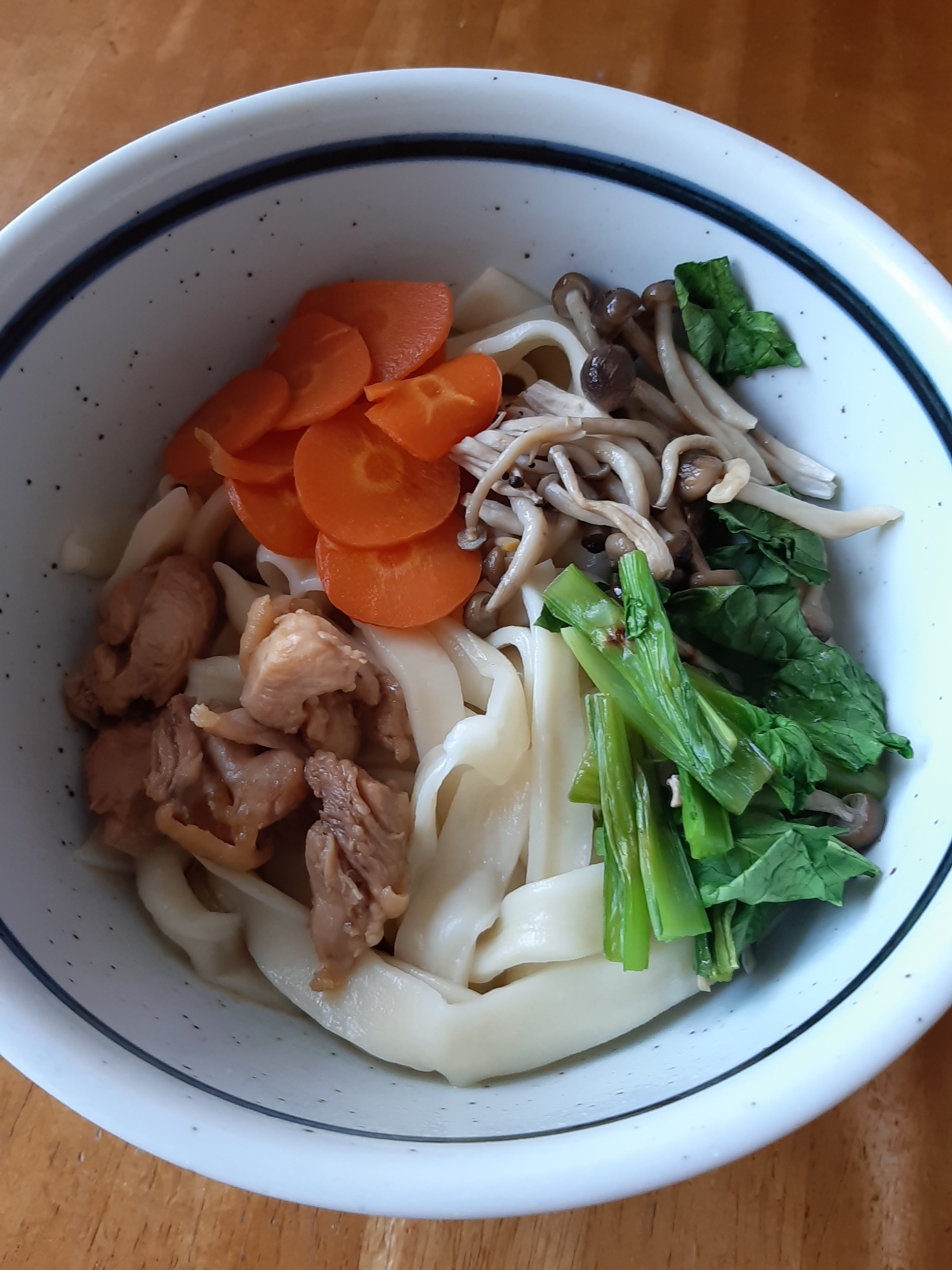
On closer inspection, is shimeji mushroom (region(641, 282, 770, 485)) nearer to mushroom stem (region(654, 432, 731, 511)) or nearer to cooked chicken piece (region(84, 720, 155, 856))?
mushroom stem (region(654, 432, 731, 511))

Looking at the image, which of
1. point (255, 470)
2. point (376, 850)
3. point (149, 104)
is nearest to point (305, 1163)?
point (376, 850)

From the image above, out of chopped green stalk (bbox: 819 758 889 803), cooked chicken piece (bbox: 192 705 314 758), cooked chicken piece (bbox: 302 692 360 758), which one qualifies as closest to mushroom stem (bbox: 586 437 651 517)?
chopped green stalk (bbox: 819 758 889 803)

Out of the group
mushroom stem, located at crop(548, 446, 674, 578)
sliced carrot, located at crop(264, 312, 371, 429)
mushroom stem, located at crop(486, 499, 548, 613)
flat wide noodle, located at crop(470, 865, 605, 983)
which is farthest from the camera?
sliced carrot, located at crop(264, 312, 371, 429)

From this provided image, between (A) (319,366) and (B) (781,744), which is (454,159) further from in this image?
(B) (781,744)

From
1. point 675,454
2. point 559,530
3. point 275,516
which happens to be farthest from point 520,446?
Answer: point 275,516

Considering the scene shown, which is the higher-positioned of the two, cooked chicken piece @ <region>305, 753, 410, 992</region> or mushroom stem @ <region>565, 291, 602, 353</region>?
mushroom stem @ <region>565, 291, 602, 353</region>

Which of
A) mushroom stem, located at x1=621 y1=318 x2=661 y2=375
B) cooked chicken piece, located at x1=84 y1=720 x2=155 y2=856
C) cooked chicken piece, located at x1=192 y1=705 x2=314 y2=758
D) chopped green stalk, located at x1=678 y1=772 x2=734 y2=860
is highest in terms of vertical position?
mushroom stem, located at x1=621 y1=318 x2=661 y2=375
